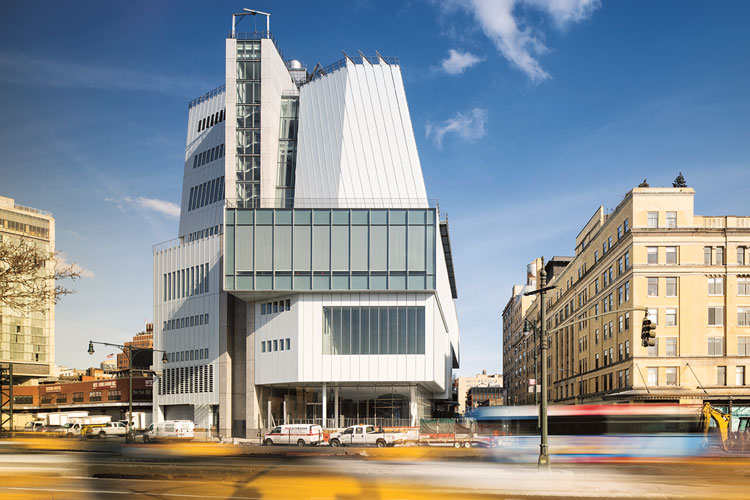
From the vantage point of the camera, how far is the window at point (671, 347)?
2699 inches

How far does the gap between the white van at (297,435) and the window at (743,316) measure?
42.0 metres

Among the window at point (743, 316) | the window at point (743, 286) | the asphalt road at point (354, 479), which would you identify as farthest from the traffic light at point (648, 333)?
the window at point (743, 286)

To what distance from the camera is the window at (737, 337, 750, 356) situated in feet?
223

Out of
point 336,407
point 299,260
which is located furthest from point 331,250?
point 336,407

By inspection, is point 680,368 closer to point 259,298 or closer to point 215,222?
point 259,298

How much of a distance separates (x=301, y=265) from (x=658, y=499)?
46.5 meters

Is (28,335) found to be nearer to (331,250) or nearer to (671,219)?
(331,250)

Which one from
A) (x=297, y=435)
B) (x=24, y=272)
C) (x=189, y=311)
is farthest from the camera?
(x=189, y=311)

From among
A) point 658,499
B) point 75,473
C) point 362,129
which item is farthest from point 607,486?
point 362,129

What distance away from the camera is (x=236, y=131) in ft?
255

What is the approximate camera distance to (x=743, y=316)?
226 feet

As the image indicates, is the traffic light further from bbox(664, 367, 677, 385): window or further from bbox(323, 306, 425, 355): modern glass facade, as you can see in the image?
bbox(664, 367, 677, 385): window

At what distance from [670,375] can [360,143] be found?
38.6 meters

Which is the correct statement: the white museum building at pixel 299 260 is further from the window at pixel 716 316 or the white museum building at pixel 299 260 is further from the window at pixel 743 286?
the window at pixel 743 286
